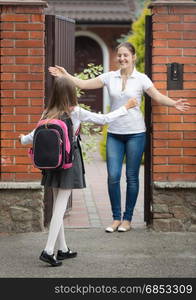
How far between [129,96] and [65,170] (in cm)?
136

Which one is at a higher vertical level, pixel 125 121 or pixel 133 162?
pixel 125 121

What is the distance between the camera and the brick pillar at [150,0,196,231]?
723 cm

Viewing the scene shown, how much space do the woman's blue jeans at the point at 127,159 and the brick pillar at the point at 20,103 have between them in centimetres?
72

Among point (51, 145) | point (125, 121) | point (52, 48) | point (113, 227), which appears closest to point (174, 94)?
point (125, 121)

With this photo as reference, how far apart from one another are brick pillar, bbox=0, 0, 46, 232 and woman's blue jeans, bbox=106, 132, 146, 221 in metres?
0.72

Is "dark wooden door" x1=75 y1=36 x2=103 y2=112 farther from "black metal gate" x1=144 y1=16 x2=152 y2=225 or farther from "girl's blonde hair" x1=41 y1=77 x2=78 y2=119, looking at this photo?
"girl's blonde hair" x1=41 y1=77 x2=78 y2=119

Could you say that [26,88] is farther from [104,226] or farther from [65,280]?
[65,280]

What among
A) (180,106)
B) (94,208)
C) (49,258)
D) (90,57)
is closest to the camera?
(49,258)

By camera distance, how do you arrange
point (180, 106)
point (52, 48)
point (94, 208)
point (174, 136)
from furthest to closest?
point (94, 208) < point (52, 48) < point (174, 136) < point (180, 106)

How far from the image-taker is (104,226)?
25.4ft

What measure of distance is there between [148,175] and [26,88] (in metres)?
1.51

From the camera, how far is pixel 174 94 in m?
7.28

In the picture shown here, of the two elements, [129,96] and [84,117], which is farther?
[129,96]

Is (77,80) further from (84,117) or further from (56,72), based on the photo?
(84,117)
